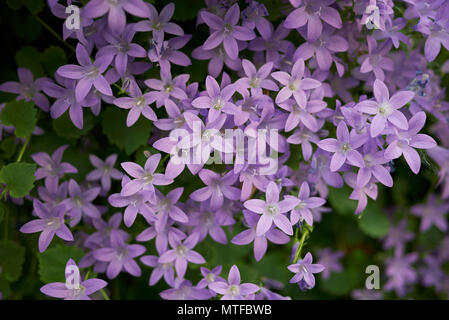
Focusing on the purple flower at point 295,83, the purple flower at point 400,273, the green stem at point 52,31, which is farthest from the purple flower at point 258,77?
the purple flower at point 400,273

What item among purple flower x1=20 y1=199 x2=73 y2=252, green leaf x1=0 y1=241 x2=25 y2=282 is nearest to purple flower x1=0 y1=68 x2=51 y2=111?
purple flower x1=20 y1=199 x2=73 y2=252

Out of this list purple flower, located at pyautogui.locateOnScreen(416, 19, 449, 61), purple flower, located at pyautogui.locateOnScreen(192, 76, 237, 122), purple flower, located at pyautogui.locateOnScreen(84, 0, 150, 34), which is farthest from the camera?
purple flower, located at pyautogui.locateOnScreen(416, 19, 449, 61)

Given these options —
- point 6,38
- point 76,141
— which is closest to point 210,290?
point 76,141

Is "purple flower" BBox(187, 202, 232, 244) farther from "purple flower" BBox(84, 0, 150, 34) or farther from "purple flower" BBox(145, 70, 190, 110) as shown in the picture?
"purple flower" BBox(84, 0, 150, 34)

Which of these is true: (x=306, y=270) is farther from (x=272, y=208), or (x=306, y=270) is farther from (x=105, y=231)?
(x=105, y=231)

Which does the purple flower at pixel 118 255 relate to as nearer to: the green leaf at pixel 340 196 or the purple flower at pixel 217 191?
the purple flower at pixel 217 191

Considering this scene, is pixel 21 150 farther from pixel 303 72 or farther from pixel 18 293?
pixel 303 72
